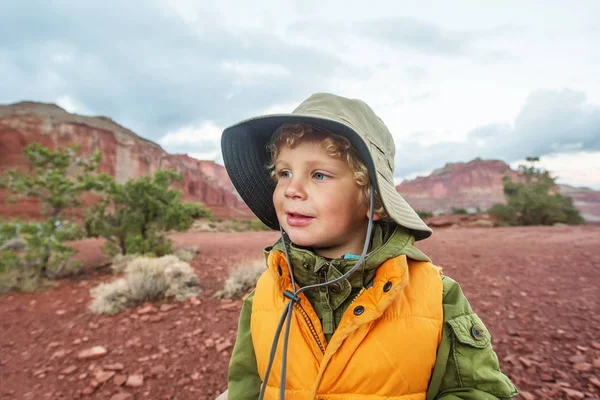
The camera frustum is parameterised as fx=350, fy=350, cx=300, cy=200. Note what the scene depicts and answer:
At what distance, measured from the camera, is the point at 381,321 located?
49.1 inches

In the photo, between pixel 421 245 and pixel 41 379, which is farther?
pixel 421 245

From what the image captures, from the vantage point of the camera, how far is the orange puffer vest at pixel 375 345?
119 centimetres

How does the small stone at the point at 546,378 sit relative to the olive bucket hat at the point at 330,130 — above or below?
below

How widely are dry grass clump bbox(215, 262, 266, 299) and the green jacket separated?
3.03 meters

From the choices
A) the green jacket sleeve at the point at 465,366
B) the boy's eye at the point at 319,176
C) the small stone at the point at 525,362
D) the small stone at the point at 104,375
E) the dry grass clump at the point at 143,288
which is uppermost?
the boy's eye at the point at 319,176

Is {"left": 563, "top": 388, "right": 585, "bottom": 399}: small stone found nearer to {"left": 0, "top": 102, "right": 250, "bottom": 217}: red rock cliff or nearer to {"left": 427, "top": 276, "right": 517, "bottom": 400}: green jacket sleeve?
{"left": 427, "top": 276, "right": 517, "bottom": 400}: green jacket sleeve

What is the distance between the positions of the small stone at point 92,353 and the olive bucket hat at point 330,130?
2.31 m

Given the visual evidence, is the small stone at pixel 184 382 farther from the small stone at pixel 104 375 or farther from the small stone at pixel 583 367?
the small stone at pixel 583 367

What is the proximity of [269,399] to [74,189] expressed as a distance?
6.83 metres

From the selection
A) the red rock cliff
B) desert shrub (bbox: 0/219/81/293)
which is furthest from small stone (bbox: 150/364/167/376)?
the red rock cliff

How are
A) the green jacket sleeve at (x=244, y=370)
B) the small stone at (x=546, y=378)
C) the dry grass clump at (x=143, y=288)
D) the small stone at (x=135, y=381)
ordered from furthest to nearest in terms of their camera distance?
the dry grass clump at (x=143, y=288)
the small stone at (x=135, y=381)
the small stone at (x=546, y=378)
the green jacket sleeve at (x=244, y=370)

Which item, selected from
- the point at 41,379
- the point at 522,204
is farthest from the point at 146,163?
the point at 41,379

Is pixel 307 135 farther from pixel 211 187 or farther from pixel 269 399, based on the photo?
pixel 211 187

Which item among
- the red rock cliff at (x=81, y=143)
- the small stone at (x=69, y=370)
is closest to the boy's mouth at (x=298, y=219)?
the small stone at (x=69, y=370)
